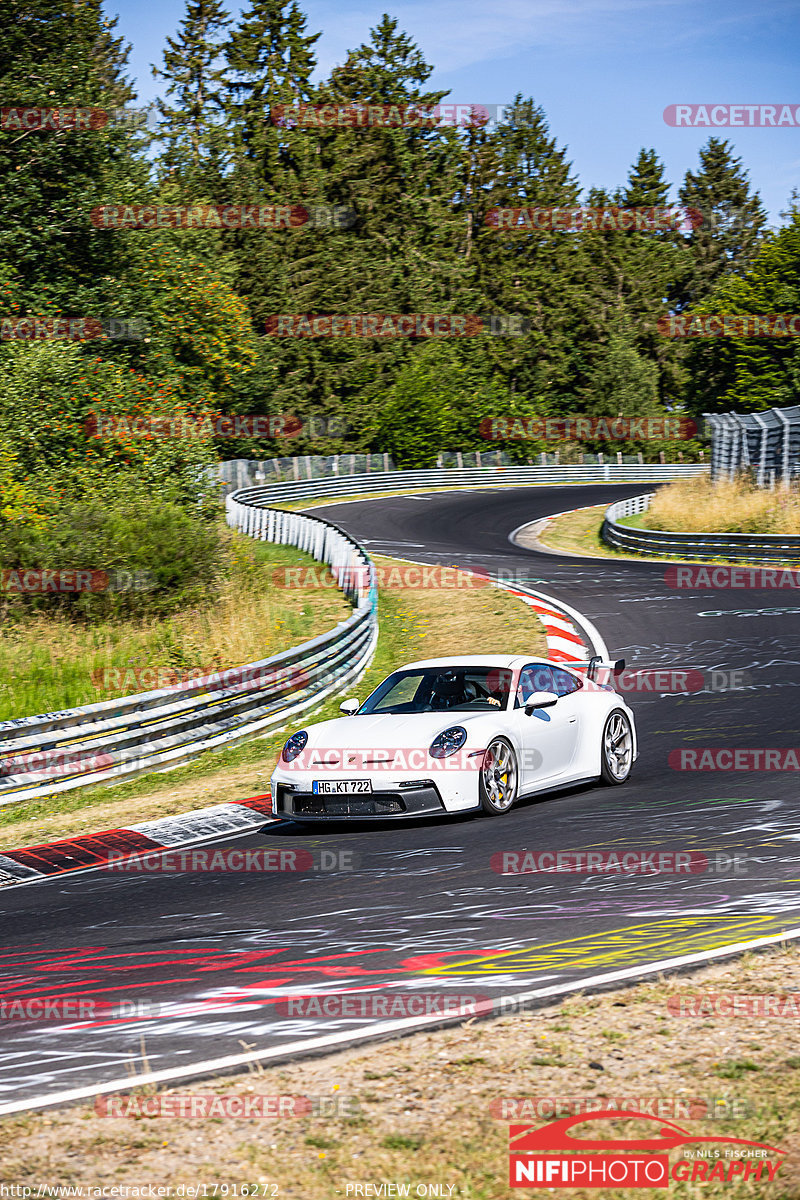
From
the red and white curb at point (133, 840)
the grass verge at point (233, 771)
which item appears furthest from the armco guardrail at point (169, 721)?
the red and white curb at point (133, 840)

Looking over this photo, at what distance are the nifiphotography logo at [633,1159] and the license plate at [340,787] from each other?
567 cm

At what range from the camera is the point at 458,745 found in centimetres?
976

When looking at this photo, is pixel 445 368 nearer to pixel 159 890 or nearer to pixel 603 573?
pixel 603 573

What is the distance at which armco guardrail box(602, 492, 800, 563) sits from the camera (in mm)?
28953

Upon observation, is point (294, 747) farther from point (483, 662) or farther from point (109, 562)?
point (109, 562)

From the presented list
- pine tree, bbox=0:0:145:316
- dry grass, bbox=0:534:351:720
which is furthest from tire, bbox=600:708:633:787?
pine tree, bbox=0:0:145:316

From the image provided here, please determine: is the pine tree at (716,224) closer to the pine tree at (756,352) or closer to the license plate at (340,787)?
the pine tree at (756,352)

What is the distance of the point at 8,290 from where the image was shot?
115 feet

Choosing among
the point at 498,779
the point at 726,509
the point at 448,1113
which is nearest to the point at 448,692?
the point at 498,779

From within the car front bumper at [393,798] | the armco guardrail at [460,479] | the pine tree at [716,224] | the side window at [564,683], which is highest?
→ the pine tree at [716,224]

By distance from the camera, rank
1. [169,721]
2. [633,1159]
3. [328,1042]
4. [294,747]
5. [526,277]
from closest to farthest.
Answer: [633,1159] < [328,1042] < [294,747] < [169,721] < [526,277]

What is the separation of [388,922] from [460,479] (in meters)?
53.0

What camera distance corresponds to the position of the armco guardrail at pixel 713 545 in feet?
95.0

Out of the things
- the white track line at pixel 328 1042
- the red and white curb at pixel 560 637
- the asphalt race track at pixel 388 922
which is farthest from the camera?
the red and white curb at pixel 560 637
